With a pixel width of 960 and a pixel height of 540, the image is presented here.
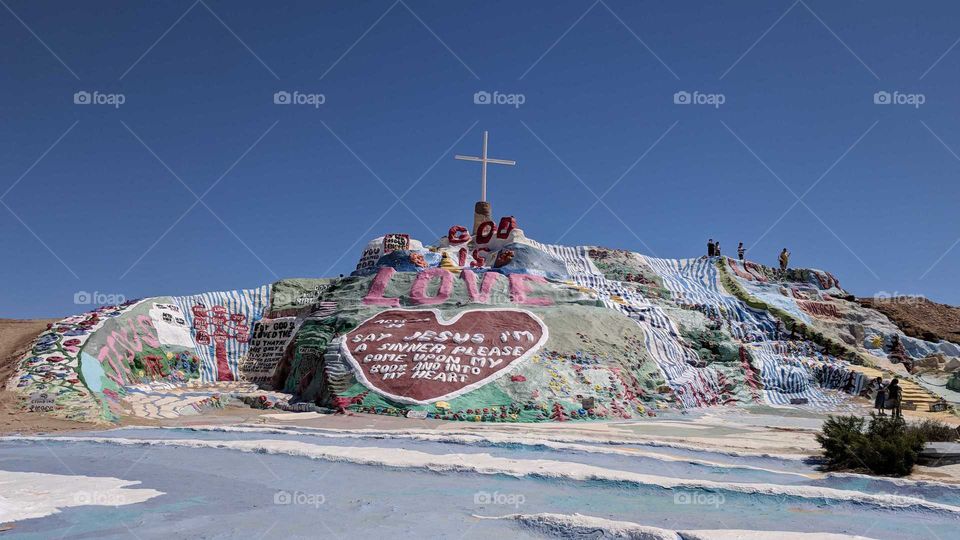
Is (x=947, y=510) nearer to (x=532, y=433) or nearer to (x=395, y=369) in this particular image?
(x=532, y=433)

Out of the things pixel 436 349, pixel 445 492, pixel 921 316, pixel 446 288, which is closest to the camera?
pixel 445 492

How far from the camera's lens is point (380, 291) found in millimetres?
23984

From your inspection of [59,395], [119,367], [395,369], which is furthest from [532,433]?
[119,367]

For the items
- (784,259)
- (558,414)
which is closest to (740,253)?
(784,259)

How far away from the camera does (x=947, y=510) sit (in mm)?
6945

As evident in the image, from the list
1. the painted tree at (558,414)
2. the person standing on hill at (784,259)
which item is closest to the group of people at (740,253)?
the person standing on hill at (784,259)

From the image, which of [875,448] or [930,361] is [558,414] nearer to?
[875,448]

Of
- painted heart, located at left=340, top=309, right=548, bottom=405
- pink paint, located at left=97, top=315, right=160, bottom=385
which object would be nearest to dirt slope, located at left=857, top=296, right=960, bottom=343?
painted heart, located at left=340, top=309, right=548, bottom=405

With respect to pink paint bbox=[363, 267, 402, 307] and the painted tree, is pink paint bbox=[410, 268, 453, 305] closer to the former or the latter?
pink paint bbox=[363, 267, 402, 307]

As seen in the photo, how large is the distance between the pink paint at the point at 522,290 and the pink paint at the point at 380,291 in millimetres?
4016

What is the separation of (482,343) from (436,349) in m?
1.32

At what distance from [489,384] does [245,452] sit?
26.6 feet

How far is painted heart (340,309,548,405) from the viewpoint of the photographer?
1784 centimetres

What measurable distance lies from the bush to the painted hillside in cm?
744
